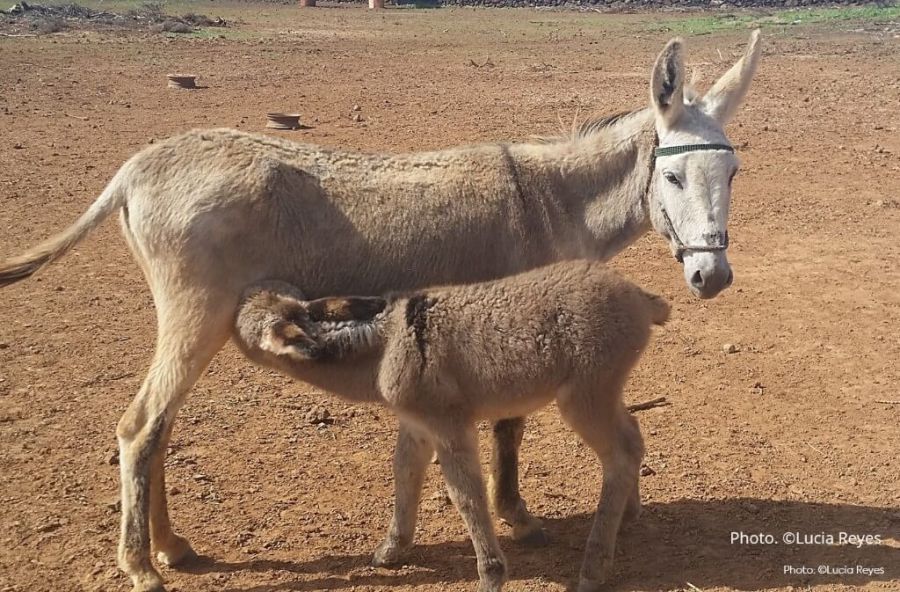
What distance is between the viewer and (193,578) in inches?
188

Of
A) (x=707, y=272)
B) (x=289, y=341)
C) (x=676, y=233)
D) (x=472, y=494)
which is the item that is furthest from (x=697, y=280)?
(x=289, y=341)

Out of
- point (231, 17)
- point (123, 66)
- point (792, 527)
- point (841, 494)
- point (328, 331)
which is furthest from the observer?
point (231, 17)

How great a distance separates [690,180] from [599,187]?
1.83 ft

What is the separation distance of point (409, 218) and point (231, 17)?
40.2 meters

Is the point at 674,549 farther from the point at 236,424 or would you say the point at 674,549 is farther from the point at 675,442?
the point at 236,424

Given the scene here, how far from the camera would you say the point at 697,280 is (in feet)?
15.5

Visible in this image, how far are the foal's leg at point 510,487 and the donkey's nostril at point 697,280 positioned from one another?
1244 mm

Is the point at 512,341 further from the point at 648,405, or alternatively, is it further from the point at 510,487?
the point at 648,405

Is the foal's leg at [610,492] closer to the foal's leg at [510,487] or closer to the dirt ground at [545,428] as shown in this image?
the dirt ground at [545,428]

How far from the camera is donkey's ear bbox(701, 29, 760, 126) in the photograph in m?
5.04

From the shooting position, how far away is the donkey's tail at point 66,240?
15.3 ft

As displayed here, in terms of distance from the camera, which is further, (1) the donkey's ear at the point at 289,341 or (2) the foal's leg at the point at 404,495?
(2) the foal's leg at the point at 404,495

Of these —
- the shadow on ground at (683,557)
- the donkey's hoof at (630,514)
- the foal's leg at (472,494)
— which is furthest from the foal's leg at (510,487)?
the foal's leg at (472,494)

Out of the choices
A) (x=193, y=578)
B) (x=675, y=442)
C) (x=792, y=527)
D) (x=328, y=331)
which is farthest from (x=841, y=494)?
(x=193, y=578)
